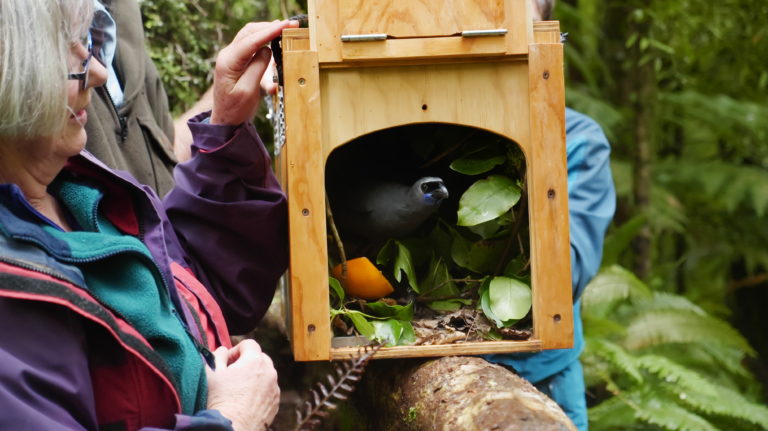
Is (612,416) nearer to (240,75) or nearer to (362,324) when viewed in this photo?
(362,324)

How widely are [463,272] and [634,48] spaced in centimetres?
294

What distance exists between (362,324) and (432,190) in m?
0.36

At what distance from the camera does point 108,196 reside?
147cm

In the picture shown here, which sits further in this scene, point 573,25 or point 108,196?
point 573,25

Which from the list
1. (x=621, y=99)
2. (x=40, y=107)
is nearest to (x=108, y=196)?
(x=40, y=107)

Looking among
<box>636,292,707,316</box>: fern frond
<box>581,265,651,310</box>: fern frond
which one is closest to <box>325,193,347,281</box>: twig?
<box>581,265,651,310</box>: fern frond

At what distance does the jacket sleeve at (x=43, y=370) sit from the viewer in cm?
103

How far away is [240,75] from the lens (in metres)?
1.73

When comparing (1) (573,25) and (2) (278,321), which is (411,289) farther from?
(1) (573,25)

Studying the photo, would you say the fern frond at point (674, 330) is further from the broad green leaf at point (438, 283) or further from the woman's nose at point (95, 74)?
the woman's nose at point (95, 74)

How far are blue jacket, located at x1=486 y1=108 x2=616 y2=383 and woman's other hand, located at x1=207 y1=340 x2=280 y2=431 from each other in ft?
2.45

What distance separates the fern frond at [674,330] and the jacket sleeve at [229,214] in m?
2.38

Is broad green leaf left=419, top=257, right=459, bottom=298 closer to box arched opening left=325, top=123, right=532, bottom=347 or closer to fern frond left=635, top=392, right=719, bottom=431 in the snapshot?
box arched opening left=325, top=123, right=532, bottom=347

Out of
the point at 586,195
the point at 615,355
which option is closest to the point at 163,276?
the point at 586,195
